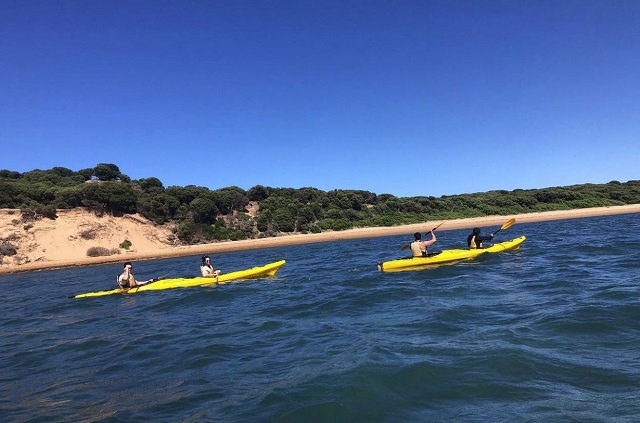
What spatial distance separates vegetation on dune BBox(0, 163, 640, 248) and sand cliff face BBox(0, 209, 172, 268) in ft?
3.13

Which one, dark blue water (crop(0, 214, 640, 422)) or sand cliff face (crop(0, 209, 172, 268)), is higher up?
sand cliff face (crop(0, 209, 172, 268))

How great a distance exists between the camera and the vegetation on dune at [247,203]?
39.2 meters

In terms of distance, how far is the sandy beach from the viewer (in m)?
31.7

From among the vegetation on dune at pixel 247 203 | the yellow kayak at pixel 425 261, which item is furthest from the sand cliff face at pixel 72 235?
the yellow kayak at pixel 425 261

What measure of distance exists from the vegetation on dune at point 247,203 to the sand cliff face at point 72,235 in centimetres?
95

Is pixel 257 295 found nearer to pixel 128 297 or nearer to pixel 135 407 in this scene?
pixel 128 297

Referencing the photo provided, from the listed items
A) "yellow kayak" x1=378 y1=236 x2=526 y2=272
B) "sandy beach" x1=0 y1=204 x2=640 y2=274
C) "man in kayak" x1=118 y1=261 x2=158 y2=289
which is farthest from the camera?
"sandy beach" x1=0 y1=204 x2=640 y2=274

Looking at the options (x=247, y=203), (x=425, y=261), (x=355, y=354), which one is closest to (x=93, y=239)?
(x=247, y=203)

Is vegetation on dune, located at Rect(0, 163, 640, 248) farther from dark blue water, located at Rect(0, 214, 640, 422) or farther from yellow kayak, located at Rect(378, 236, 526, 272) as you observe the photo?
dark blue water, located at Rect(0, 214, 640, 422)

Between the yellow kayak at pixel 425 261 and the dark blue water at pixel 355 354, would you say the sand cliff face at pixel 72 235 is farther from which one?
the yellow kayak at pixel 425 261

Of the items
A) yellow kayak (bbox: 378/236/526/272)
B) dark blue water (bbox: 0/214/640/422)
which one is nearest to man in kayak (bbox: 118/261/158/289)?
dark blue water (bbox: 0/214/640/422)

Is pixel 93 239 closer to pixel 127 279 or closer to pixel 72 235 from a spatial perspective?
pixel 72 235

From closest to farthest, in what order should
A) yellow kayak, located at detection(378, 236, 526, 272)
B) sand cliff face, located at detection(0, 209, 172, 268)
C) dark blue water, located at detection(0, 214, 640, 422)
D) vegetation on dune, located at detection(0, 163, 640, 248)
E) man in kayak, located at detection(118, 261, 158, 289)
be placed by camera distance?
dark blue water, located at detection(0, 214, 640, 422) < yellow kayak, located at detection(378, 236, 526, 272) < man in kayak, located at detection(118, 261, 158, 289) < sand cliff face, located at detection(0, 209, 172, 268) < vegetation on dune, located at detection(0, 163, 640, 248)

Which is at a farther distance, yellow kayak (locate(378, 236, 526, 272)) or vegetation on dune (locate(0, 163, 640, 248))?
vegetation on dune (locate(0, 163, 640, 248))
